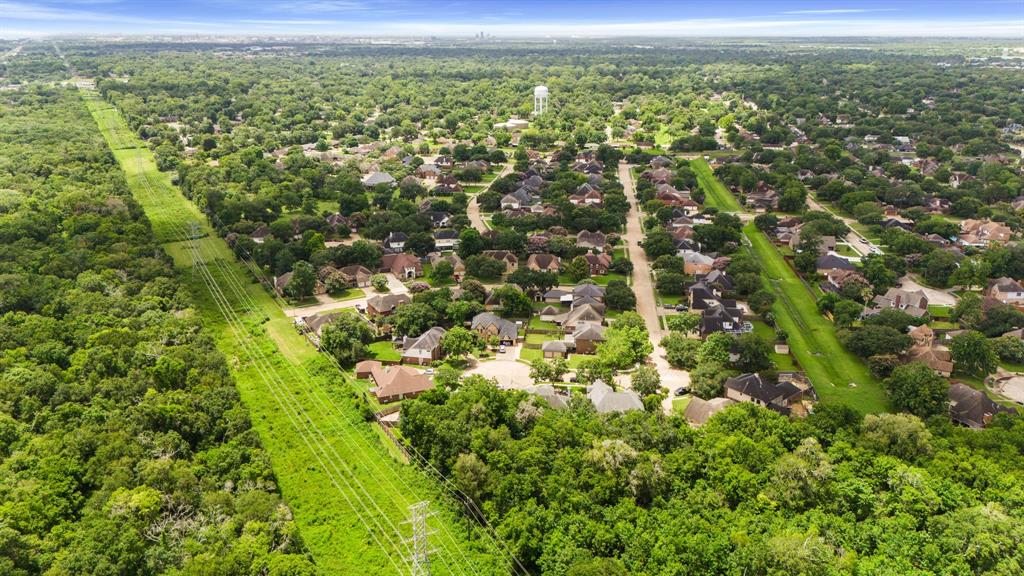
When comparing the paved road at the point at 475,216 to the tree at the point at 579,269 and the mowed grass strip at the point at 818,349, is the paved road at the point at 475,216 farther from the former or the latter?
the mowed grass strip at the point at 818,349

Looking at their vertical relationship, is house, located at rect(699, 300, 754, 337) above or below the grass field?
above

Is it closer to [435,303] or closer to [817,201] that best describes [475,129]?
[817,201]

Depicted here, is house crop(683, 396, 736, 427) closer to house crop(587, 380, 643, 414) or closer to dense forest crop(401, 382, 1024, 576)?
dense forest crop(401, 382, 1024, 576)

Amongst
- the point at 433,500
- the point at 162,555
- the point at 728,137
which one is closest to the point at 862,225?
the point at 728,137

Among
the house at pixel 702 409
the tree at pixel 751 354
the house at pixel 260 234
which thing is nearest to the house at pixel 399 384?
the house at pixel 702 409

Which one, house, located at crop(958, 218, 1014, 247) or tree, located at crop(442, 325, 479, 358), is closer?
tree, located at crop(442, 325, 479, 358)

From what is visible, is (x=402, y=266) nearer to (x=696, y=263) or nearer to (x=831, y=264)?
(x=696, y=263)

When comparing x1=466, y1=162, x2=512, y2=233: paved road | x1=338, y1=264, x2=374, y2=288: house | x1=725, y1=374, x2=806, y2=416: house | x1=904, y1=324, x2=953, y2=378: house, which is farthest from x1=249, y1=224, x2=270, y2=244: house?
x1=904, y1=324, x2=953, y2=378: house
